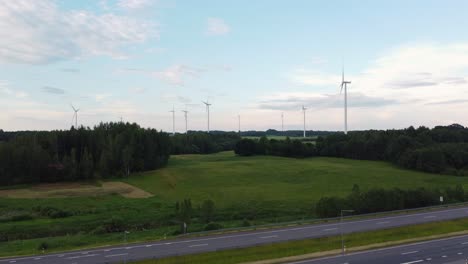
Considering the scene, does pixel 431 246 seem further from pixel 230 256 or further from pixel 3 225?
pixel 3 225

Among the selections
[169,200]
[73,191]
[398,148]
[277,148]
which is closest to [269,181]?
[169,200]

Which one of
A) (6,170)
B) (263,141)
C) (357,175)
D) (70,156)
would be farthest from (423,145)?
→ (6,170)

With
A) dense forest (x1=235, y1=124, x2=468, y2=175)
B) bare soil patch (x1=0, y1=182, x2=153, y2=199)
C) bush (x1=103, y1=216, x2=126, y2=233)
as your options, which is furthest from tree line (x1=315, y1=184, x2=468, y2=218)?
dense forest (x1=235, y1=124, x2=468, y2=175)

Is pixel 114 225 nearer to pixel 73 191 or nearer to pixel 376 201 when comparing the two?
pixel 73 191

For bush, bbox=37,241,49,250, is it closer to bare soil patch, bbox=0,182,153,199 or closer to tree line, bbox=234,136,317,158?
bare soil patch, bbox=0,182,153,199

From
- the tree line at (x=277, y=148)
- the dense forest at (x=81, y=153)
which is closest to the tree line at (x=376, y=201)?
the dense forest at (x=81, y=153)

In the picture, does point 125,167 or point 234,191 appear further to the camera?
point 125,167

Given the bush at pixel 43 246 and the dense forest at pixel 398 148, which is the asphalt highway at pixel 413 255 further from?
the dense forest at pixel 398 148
